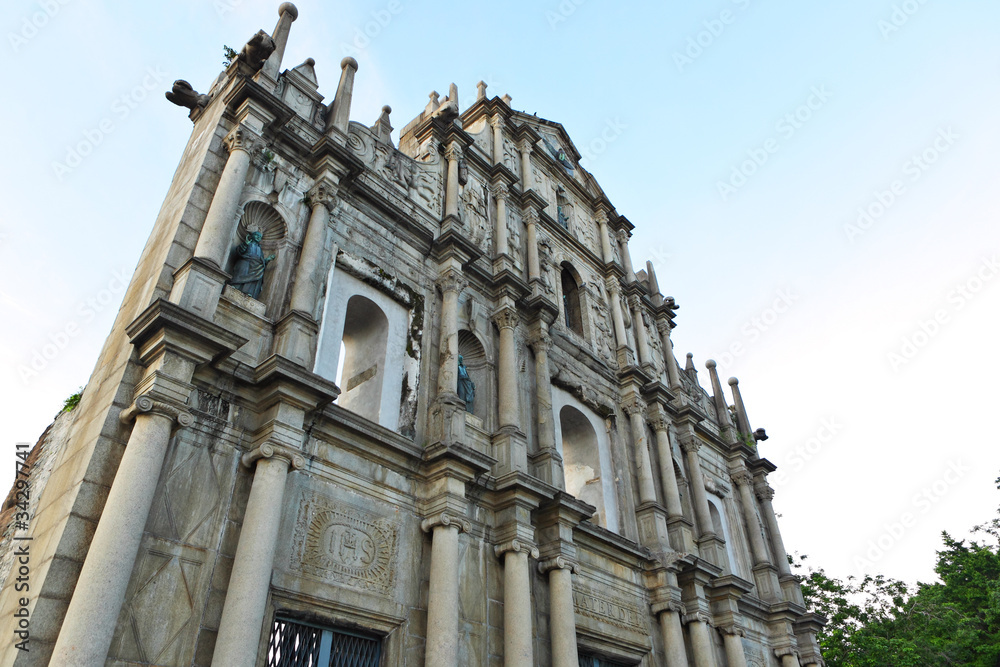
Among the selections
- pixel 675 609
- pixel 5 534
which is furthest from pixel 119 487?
pixel 675 609

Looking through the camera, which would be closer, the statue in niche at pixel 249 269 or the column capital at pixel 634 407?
the statue in niche at pixel 249 269

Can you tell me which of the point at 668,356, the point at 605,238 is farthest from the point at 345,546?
the point at 605,238

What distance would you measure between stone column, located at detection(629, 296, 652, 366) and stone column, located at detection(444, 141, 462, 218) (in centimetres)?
661

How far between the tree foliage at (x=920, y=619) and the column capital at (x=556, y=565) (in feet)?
56.1

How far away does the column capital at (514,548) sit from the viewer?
9.95 m

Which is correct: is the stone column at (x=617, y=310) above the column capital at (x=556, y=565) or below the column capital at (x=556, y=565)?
above

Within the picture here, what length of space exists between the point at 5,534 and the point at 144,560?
2.38 meters

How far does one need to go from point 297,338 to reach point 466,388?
3.77m

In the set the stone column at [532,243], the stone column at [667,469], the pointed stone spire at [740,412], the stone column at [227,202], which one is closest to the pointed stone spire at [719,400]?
the pointed stone spire at [740,412]

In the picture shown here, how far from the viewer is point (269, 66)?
11062mm

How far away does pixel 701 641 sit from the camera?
1311 centimetres

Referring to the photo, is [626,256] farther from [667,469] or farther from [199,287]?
[199,287]

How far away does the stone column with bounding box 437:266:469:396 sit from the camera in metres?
10.9

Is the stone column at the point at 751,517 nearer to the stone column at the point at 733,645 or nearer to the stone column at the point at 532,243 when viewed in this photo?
the stone column at the point at 733,645
